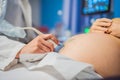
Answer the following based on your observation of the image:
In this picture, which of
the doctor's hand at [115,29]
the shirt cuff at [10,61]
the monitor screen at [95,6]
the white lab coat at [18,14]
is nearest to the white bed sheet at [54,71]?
the shirt cuff at [10,61]

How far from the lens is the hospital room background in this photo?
221 cm

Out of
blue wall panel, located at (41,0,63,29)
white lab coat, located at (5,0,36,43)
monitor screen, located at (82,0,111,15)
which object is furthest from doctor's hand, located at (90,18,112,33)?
blue wall panel, located at (41,0,63,29)

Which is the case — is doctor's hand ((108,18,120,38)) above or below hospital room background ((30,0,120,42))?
above

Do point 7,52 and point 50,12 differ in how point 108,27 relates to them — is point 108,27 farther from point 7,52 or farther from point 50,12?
point 50,12

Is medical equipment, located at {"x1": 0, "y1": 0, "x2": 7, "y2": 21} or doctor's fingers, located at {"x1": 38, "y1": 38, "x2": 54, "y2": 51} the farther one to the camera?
medical equipment, located at {"x1": 0, "y1": 0, "x2": 7, "y2": 21}

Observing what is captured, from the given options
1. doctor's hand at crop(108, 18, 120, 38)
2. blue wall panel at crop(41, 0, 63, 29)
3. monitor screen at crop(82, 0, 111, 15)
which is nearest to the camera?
doctor's hand at crop(108, 18, 120, 38)

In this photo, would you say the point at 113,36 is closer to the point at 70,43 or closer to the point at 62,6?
the point at 70,43

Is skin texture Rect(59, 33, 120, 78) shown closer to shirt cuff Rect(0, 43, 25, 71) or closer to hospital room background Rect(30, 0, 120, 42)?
shirt cuff Rect(0, 43, 25, 71)

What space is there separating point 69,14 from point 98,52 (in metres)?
2.06

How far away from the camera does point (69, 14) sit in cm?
290

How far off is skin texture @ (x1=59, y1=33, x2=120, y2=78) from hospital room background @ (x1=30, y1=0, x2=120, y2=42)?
103cm

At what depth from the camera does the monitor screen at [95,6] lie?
7.16 feet

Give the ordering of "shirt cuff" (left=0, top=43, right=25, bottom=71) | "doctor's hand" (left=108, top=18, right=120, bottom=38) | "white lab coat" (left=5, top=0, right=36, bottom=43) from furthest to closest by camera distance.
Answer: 1. "white lab coat" (left=5, top=0, right=36, bottom=43)
2. "doctor's hand" (left=108, top=18, right=120, bottom=38)
3. "shirt cuff" (left=0, top=43, right=25, bottom=71)

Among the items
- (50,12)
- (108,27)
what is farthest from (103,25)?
(50,12)
